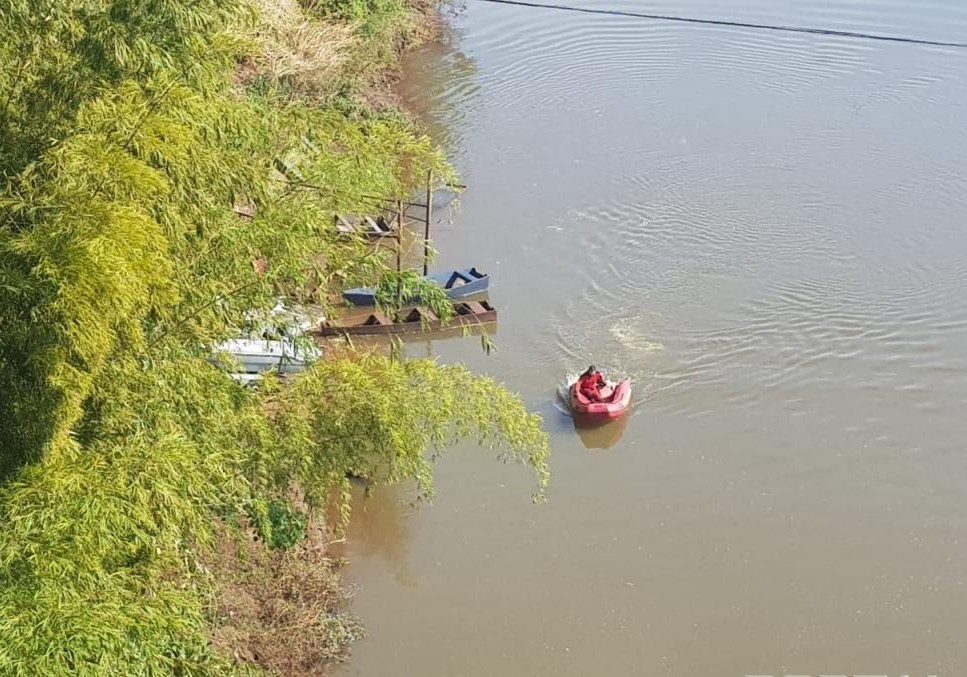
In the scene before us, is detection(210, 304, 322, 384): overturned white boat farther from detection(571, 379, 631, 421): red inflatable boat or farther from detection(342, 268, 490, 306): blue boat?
detection(571, 379, 631, 421): red inflatable boat

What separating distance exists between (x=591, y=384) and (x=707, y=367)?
1.76 m

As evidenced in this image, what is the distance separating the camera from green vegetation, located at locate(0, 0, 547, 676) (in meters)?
4.50

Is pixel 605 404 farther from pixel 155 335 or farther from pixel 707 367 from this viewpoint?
pixel 155 335

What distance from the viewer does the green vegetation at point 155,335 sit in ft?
14.8

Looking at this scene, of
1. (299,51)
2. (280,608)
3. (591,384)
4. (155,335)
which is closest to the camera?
(155,335)

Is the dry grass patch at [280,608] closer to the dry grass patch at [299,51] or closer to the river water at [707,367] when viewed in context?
the river water at [707,367]

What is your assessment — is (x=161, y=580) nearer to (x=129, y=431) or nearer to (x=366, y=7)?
(x=129, y=431)

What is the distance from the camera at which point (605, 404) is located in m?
11.8

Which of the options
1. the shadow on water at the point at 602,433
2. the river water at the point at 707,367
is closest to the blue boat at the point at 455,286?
the river water at the point at 707,367

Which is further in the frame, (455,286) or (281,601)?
(455,286)

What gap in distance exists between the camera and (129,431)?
5523mm

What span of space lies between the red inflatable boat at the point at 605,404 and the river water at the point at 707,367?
0.22 m

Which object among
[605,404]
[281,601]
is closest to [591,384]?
[605,404]

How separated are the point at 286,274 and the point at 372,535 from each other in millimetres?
4396
